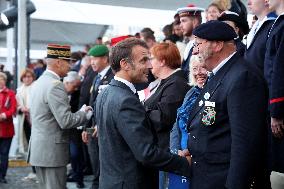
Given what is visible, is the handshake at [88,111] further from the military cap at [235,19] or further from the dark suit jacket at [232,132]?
the dark suit jacket at [232,132]

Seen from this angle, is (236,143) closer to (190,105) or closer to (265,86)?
(265,86)

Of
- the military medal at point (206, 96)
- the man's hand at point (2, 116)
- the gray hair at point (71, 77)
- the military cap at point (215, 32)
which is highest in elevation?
the gray hair at point (71, 77)

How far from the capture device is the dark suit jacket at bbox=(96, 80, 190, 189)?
2984 mm

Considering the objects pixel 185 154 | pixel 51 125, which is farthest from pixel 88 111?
pixel 185 154

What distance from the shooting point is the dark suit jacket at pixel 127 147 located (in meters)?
2.98

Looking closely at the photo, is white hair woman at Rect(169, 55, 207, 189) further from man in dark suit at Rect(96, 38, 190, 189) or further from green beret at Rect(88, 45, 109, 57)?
green beret at Rect(88, 45, 109, 57)

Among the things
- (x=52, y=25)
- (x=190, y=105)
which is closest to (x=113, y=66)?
(x=190, y=105)

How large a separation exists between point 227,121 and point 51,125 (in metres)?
2.72

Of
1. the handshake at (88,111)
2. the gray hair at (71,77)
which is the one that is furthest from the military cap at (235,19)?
the gray hair at (71,77)

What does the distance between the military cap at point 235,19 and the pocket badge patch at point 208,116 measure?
1984 mm

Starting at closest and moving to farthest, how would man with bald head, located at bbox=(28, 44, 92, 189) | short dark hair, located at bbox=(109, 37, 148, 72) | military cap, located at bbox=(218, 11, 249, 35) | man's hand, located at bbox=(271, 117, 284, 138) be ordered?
short dark hair, located at bbox=(109, 37, 148, 72) → man's hand, located at bbox=(271, 117, 284, 138) → military cap, located at bbox=(218, 11, 249, 35) → man with bald head, located at bbox=(28, 44, 92, 189)

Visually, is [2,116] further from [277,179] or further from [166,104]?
[277,179]

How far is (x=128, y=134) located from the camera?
2.98 metres

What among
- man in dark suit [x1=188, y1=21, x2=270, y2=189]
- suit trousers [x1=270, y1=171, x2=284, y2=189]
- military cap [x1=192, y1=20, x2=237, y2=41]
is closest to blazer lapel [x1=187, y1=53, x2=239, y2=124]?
man in dark suit [x1=188, y1=21, x2=270, y2=189]
